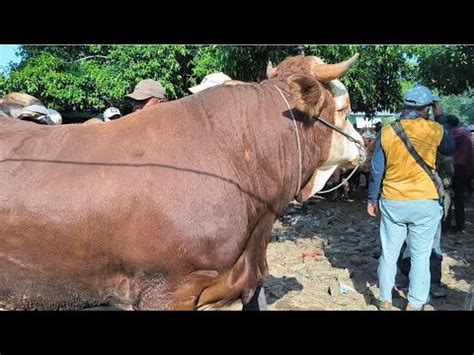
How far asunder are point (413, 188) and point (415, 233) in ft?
1.57

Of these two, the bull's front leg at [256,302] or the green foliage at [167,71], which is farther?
the green foliage at [167,71]

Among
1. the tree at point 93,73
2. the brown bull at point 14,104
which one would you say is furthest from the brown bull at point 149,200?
the tree at point 93,73

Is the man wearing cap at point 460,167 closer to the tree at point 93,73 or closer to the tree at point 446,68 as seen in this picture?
the tree at point 446,68

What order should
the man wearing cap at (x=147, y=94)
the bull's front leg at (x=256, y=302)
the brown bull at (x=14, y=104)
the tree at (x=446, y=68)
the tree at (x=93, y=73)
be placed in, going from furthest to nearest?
1. the tree at (x=93, y=73)
2. the tree at (x=446, y=68)
3. the man wearing cap at (x=147, y=94)
4. the brown bull at (x=14, y=104)
5. the bull's front leg at (x=256, y=302)

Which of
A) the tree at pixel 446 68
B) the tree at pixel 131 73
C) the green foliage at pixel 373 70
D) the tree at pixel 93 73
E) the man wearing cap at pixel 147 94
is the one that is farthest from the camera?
the tree at pixel 93 73

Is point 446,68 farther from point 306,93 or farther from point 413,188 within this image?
point 306,93

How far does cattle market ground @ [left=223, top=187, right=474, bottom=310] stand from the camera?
5605mm

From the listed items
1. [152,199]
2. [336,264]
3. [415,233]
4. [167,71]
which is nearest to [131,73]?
[167,71]

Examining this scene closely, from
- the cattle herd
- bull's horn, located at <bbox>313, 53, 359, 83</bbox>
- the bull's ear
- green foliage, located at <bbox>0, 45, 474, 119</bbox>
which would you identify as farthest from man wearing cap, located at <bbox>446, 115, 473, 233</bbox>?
the cattle herd

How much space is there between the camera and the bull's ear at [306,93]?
294 cm

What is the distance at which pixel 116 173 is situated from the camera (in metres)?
2.59

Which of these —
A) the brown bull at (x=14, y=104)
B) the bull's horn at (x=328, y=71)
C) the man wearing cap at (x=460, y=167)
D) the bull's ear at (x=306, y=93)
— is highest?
the bull's horn at (x=328, y=71)

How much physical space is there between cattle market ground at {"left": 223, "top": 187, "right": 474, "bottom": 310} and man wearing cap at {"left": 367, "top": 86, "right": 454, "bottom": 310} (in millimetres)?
819

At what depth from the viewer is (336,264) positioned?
23.0ft
